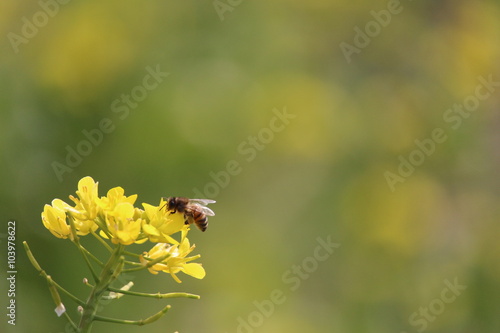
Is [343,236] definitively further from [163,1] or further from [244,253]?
[163,1]

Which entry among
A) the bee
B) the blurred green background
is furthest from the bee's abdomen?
the blurred green background

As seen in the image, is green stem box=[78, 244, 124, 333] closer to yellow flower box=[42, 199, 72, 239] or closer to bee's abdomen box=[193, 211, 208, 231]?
yellow flower box=[42, 199, 72, 239]

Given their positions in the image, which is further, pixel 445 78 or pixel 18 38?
pixel 445 78

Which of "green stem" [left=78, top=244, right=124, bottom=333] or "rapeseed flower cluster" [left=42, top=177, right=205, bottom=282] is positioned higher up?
"rapeseed flower cluster" [left=42, top=177, right=205, bottom=282]

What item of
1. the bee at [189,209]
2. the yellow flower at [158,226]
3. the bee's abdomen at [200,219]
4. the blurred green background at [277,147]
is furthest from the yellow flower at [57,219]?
the blurred green background at [277,147]

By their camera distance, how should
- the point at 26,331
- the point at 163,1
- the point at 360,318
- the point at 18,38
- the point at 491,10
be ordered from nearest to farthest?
the point at 26,331 < the point at 18,38 < the point at 360,318 < the point at 163,1 < the point at 491,10

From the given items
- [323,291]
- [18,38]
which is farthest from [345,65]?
[18,38]

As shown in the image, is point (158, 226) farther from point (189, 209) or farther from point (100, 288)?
point (189, 209)
